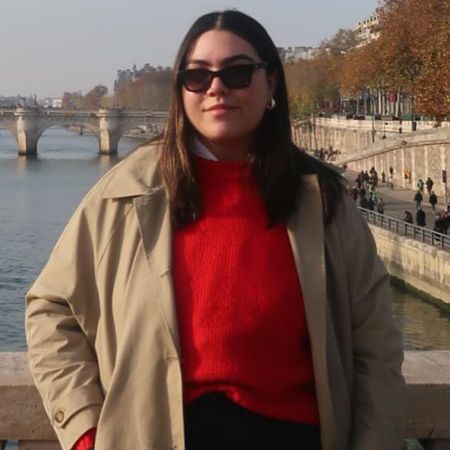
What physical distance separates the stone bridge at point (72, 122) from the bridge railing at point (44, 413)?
6845 centimetres

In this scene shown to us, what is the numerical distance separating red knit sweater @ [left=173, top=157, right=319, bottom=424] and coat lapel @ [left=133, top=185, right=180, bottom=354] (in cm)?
3

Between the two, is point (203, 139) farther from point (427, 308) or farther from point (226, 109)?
point (427, 308)

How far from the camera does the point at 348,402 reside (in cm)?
221

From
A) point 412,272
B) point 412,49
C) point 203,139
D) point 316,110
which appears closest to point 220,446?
point 203,139

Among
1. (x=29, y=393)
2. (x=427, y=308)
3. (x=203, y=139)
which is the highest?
(x=203, y=139)

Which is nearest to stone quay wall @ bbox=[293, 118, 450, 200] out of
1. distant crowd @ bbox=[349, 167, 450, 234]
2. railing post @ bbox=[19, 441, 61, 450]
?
distant crowd @ bbox=[349, 167, 450, 234]

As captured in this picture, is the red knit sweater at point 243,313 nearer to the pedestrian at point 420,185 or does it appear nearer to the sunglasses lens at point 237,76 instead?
the sunglasses lens at point 237,76

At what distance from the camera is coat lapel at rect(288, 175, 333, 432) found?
2.14 meters

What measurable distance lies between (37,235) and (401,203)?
31.6 ft

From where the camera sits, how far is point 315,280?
2166 mm

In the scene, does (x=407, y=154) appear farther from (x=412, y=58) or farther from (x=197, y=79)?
(x=197, y=79)

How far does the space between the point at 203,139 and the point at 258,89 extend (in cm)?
17

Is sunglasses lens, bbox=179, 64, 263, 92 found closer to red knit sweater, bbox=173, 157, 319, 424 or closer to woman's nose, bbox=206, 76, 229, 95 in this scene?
woman's nose, bbox=206, 76, 229, 95

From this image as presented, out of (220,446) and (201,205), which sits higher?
(201,205)
